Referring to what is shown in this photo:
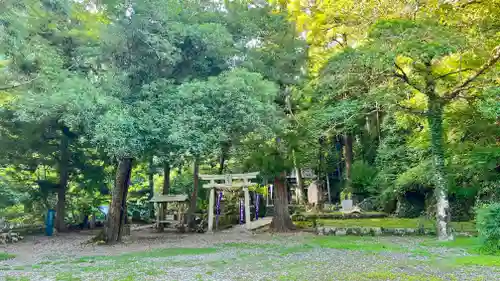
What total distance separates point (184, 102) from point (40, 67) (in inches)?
187

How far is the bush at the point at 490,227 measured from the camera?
816 cm

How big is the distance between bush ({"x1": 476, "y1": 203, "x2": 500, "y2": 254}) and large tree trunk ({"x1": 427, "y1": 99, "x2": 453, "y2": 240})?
110 inches

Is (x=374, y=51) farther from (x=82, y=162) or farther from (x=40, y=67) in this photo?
(x=82, y=162)

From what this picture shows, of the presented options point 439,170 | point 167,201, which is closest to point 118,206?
point 167,201

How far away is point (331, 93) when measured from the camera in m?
13.1

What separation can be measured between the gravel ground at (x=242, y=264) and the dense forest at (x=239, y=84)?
2545 millimetres

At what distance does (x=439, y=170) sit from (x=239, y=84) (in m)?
6.47

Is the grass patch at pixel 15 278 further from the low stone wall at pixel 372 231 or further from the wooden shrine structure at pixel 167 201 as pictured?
the wooden shrine structure at pixel 167 201

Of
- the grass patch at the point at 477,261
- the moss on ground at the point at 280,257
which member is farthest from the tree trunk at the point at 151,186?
the grass patch at the point at 477,261

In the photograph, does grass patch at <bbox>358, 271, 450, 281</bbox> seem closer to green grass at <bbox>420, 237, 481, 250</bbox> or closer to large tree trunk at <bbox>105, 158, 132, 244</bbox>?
green grass at <bbox>420, 237, 481, 250</bbox>

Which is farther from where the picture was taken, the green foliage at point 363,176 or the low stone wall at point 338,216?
the green foliage at point 363,176

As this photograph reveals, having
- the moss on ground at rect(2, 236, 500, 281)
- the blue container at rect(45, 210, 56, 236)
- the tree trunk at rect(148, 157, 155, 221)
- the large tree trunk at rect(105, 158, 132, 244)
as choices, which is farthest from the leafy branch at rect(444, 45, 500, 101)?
the blue container at rect(45, 210, 56, 236)

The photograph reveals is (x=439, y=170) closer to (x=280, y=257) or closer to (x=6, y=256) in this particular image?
(x=280, y=257)

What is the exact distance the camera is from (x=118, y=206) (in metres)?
12.8
